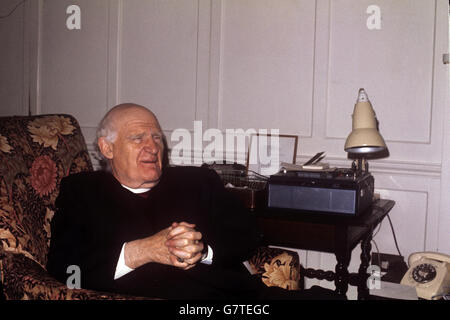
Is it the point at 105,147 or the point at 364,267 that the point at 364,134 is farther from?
the point at 105,147

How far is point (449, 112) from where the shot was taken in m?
2.50

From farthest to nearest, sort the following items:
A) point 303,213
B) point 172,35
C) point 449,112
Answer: point 172,35
point 449,112
point 303,213

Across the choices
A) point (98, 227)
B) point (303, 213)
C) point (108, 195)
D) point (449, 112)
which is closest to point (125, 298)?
point (98, 227)

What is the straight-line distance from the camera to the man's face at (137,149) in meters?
1.80

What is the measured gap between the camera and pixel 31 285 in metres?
1.38

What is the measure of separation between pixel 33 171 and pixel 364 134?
1.50 m

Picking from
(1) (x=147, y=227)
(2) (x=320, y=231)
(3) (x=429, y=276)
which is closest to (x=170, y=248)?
(1) (x=147, y=227)

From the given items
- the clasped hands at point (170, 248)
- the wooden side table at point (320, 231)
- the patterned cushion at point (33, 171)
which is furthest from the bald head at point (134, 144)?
the wooden side table at point (320, 231)

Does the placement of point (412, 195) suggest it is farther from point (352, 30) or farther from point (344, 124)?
point (352, 30)

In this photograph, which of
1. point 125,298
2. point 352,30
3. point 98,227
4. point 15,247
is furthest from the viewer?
point 352,30

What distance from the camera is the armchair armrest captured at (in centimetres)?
131

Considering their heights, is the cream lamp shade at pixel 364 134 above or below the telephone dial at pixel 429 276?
above

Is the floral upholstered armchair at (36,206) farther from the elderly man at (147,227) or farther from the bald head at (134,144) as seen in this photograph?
the bald head at (134,144)

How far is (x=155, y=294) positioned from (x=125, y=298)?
0.32 meters
